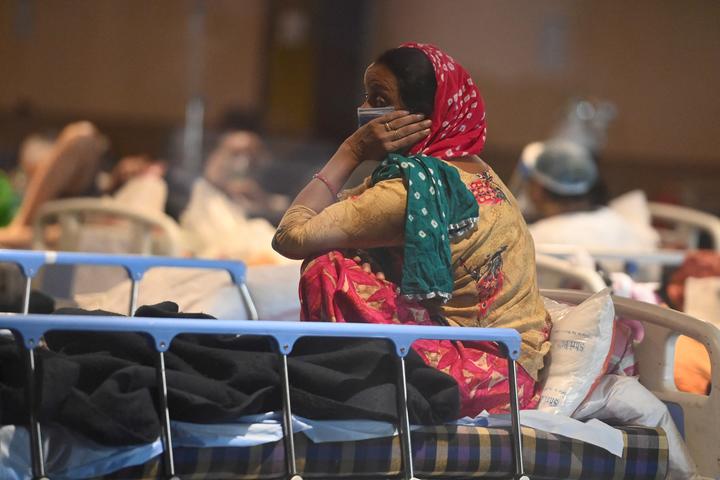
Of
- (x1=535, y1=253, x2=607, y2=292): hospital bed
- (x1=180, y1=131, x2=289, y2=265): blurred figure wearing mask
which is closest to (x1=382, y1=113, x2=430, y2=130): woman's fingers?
(x1=535, y1=253, x2=607, y2=292): hospital bed

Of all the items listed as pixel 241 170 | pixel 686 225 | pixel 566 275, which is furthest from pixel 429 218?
pixel 241 170

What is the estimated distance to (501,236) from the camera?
215 cm

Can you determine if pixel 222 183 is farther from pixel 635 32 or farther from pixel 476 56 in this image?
pixel 635 32

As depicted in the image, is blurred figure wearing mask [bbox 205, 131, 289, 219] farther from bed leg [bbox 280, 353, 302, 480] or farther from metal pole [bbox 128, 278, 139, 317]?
bed leg [bbox 280, 353, 302, 480]

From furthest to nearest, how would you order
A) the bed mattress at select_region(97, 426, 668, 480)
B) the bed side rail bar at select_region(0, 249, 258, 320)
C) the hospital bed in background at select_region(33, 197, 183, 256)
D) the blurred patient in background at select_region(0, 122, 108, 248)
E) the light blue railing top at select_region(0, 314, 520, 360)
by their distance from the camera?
the blurred patient in background at select_region(0, 122, 108, 248) → the hospital bed in background at select_region(33, 197, 183, 256) → the bed side rail bar at select_region(0, 249, 258, 320) → the bed mattress at select_region(97, 426, 668, 480) → the light blue railing top at select_region(0, 314, 520, 360)

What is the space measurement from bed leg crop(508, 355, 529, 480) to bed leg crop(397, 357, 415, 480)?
0.65 ft

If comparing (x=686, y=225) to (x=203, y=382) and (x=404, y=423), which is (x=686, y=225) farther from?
(x=203, y=382)

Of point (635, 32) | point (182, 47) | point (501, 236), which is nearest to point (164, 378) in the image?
point (501, 236)

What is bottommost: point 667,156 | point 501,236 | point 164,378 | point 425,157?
point 667,156

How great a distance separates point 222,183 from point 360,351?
362 centimetres

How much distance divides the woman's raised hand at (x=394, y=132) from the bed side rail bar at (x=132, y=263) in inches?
33.1

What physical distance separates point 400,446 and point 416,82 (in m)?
0.63

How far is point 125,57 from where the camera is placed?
873 cm

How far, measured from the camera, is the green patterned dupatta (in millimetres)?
2008
